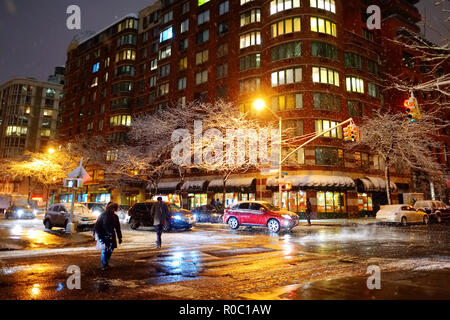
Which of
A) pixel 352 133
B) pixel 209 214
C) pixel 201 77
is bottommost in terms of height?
pixel 209 214

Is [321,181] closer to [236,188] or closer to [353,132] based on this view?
[236,188]

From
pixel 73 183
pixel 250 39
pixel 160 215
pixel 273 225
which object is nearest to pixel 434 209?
pixel 273 225

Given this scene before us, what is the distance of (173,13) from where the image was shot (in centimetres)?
4947

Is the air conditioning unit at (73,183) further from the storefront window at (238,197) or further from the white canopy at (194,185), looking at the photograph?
the white canopy at (194,185)

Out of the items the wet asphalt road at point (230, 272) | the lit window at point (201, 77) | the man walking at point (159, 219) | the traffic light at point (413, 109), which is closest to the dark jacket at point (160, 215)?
the man walking at point (159, 219)

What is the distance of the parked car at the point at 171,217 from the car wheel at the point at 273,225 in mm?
4545

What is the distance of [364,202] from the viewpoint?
34.9 meters

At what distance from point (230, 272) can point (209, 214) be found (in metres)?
19.4

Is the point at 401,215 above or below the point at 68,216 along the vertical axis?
above

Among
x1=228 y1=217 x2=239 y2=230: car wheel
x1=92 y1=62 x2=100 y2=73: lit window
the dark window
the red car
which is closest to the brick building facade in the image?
the dark window

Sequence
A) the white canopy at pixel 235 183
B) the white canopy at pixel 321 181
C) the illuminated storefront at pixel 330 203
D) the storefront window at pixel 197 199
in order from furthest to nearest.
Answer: the storefront window at pixel 197 199, the white canopy at pixel 235 183, the illuminated storefront at pixel 330 203, the white canopy at pixel 321 181

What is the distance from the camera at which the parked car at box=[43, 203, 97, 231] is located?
60.2ft

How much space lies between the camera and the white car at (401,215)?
75.1 ft
